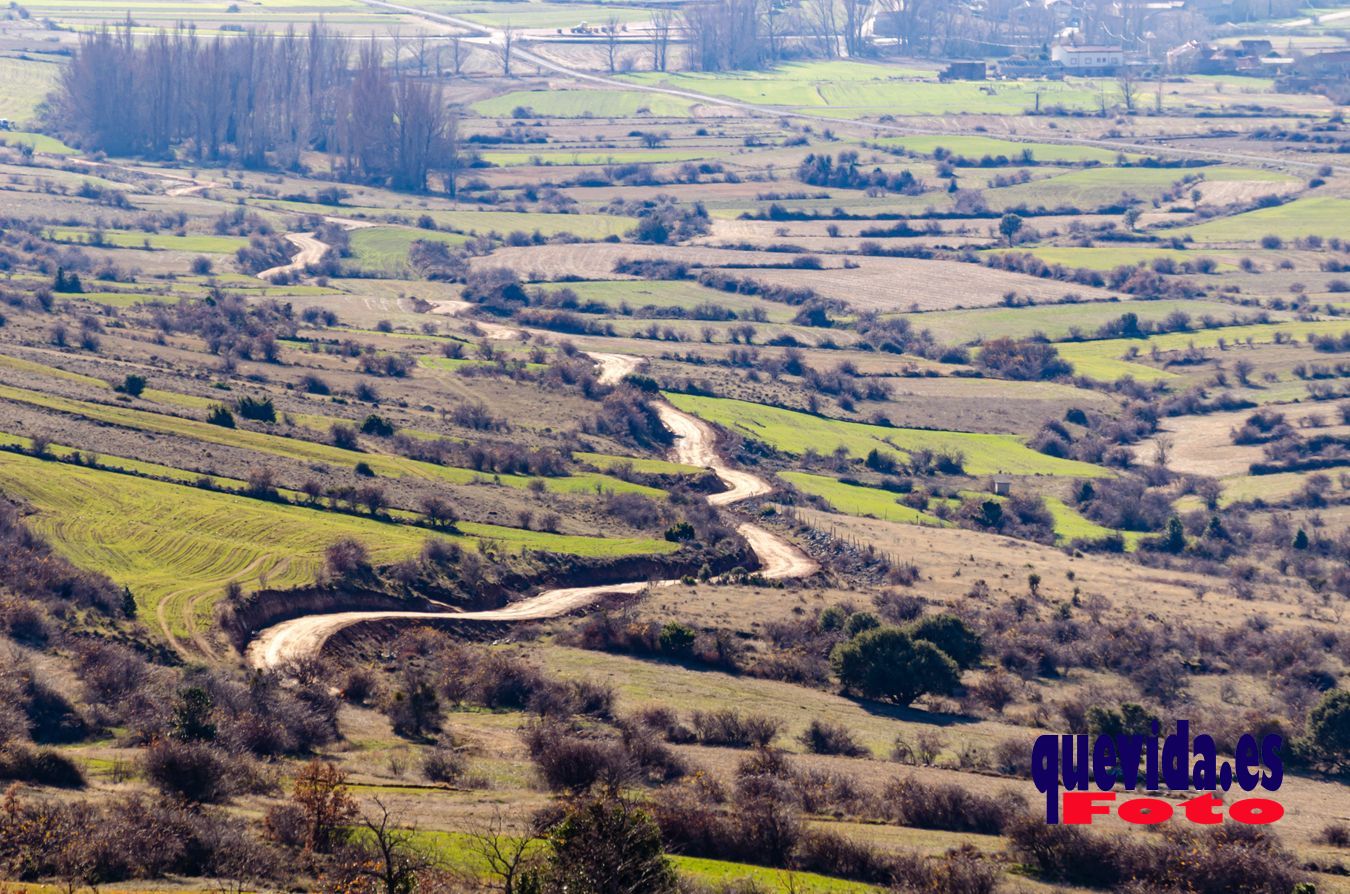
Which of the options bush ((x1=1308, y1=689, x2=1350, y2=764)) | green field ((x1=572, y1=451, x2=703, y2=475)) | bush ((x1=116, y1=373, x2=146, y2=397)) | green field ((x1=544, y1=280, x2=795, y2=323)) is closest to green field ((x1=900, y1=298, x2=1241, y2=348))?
green field ((x1=544, y1=280, x2=795, y2=323))

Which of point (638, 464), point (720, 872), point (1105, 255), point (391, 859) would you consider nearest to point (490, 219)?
point (1105, 255)

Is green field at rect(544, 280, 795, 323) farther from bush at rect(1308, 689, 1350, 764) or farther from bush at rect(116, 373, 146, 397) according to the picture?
bush at rect(1308, 689, 1350, 764)

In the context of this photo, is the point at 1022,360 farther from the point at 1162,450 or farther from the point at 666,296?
the point at 666,296

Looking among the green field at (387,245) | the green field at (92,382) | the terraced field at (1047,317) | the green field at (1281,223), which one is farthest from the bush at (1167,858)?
the green field at (1281,223)

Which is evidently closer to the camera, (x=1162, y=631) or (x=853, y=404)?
(x=1162, y=631)

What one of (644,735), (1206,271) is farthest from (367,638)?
(1206,271)

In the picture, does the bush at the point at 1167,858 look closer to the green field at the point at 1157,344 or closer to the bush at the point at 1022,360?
the bush at the point at 1022,360

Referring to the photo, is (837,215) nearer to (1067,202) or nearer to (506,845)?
(1067,202)
